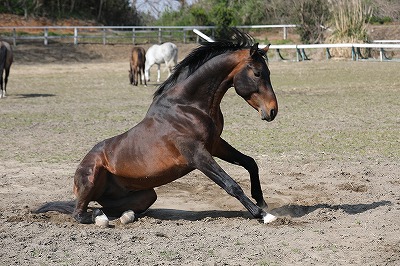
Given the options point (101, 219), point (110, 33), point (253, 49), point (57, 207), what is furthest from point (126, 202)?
point (110, 33)

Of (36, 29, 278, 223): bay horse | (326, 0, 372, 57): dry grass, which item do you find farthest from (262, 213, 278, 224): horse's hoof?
(326, 0, 372, 57): dry grass

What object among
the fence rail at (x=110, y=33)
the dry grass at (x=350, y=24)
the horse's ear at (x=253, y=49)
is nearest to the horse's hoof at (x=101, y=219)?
the horse's ear at (x=253, y=49)

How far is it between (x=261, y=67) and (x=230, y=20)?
1723 inches

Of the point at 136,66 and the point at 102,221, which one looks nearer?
the point at 102,221

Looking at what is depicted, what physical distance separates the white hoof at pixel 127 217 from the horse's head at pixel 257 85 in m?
1.69

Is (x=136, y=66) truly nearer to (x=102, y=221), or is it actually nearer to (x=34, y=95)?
(x=34, y=95)

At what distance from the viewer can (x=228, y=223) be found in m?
7.44

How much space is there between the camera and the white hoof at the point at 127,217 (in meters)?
7.61

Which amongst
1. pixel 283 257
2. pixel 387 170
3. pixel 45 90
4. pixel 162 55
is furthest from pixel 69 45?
pixel 283 257

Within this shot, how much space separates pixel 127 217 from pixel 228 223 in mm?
1039

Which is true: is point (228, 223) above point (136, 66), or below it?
above

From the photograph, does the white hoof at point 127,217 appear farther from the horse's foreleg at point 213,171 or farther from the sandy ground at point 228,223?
the horse's foreleg at point 213,171

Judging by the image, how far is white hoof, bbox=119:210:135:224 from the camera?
7.61 meters

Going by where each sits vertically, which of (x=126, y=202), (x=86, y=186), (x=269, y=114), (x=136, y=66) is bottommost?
(x=136, y=66)
